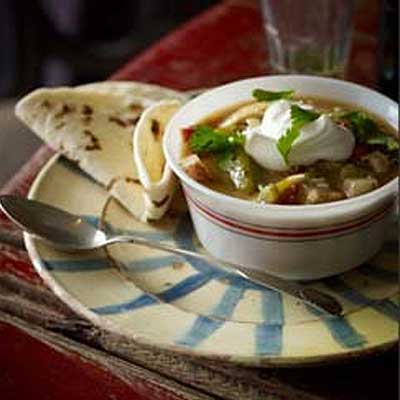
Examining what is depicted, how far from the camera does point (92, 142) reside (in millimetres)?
Result: 955

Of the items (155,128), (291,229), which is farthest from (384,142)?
(155,128)

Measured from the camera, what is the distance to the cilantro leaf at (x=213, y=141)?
2.74ft

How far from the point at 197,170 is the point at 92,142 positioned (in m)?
0.16

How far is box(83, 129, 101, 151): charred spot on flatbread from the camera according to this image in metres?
0.95

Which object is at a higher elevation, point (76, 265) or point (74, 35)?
point (76, 265)

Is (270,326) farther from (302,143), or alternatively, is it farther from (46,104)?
(46,104)

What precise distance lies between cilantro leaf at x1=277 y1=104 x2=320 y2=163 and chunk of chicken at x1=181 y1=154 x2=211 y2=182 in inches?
2.7

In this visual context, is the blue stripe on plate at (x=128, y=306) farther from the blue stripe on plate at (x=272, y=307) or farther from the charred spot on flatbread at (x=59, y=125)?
the charred spot on flatbread at (x=59, y=125)

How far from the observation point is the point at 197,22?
1319 millimetres

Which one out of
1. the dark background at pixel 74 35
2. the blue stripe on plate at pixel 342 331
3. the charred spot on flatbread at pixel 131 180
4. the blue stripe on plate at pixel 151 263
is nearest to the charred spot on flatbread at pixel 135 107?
the charred spot on flatbread at pixel 131 180

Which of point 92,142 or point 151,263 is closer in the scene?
point 151,263

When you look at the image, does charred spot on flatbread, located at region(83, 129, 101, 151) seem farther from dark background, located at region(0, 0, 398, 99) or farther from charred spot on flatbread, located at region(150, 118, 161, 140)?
dark background, located at region(0, 0, 398, 99)

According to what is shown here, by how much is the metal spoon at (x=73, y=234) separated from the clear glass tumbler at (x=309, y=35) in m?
0.42

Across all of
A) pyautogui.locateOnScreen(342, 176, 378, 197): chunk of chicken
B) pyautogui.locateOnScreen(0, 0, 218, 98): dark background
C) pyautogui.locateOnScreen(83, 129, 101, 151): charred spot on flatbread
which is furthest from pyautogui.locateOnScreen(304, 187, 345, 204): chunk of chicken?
pyautogui.locateOnScreen(0, 0, 218, 98): dark background
